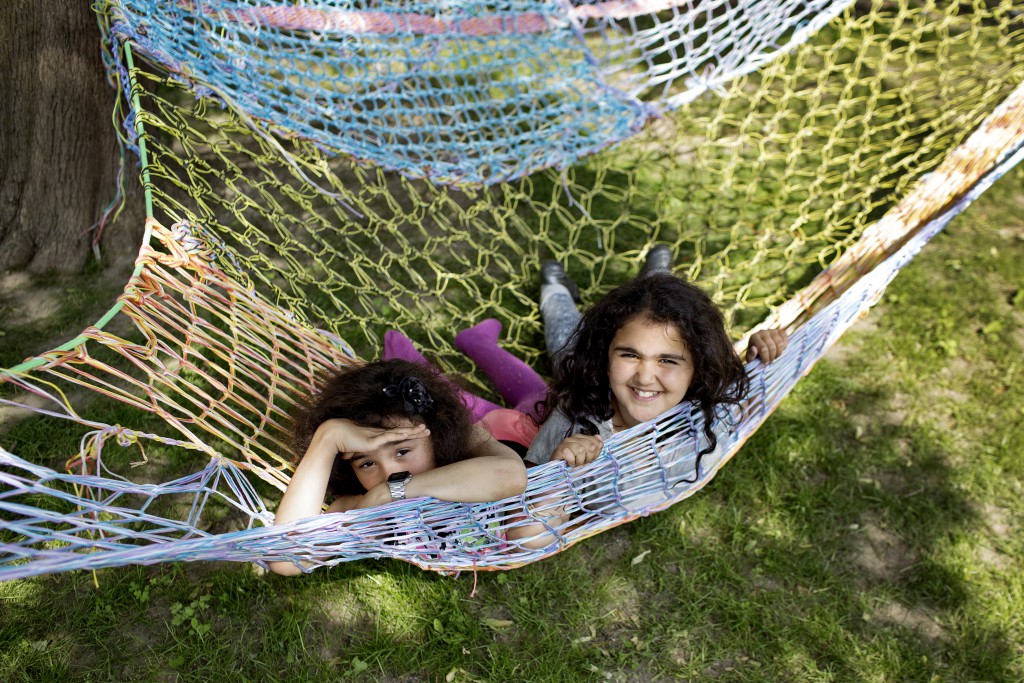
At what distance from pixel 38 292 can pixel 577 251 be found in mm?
1462

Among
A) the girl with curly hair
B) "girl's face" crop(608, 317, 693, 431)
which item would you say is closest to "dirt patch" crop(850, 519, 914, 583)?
"girl's face" crop(608, 317, 693, 431)

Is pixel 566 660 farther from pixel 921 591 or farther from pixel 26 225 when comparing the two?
pixel 26 225

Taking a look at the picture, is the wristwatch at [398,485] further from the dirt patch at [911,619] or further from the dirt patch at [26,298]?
the dirt patch at [26,298]

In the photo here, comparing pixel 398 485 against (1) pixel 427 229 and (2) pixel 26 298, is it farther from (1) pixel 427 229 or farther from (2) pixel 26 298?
(2) pixel 26 298

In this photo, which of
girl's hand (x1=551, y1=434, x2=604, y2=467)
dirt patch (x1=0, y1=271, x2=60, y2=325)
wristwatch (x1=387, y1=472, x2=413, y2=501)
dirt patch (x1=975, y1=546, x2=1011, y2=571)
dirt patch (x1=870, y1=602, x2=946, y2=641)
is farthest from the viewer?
dirt patch (x1=0, y1=271, x2=60, y2=325)

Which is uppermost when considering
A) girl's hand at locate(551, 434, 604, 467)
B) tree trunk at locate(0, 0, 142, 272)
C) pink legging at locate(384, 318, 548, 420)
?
tree trunk at locate(0, 0, 142, 272)

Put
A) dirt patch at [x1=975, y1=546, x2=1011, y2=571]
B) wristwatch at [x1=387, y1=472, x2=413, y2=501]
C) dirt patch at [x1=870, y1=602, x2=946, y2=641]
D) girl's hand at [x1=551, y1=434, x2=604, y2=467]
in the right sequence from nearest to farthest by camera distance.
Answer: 1. wristwatch at [x1=387, y1=472, x2=413, y2=501]
2. girl's hand at [x1=551, y1=434, x2=604, y2=467]
3. dirt patch at [x1=870, y1=602, x2=946, y2=641]
4. dirt patch at [x1=975, y1=546, x2=1011, y2=571]

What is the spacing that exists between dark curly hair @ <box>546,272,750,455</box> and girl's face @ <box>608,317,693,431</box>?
0.06 feet

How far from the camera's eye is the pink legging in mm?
1989

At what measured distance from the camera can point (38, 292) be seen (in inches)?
87.9

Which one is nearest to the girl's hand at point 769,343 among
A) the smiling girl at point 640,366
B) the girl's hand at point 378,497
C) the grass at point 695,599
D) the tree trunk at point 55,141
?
the smiling girl at point 640,366

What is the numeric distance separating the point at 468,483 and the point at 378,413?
0.79 feet

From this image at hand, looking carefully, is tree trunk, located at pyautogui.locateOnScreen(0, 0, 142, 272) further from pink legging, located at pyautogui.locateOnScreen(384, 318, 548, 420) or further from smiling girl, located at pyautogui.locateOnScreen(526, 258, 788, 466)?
smiling girl, located at pyautogui.locateOnScreen(526, 258, 788, 466)

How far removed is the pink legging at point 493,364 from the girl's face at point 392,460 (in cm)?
37
